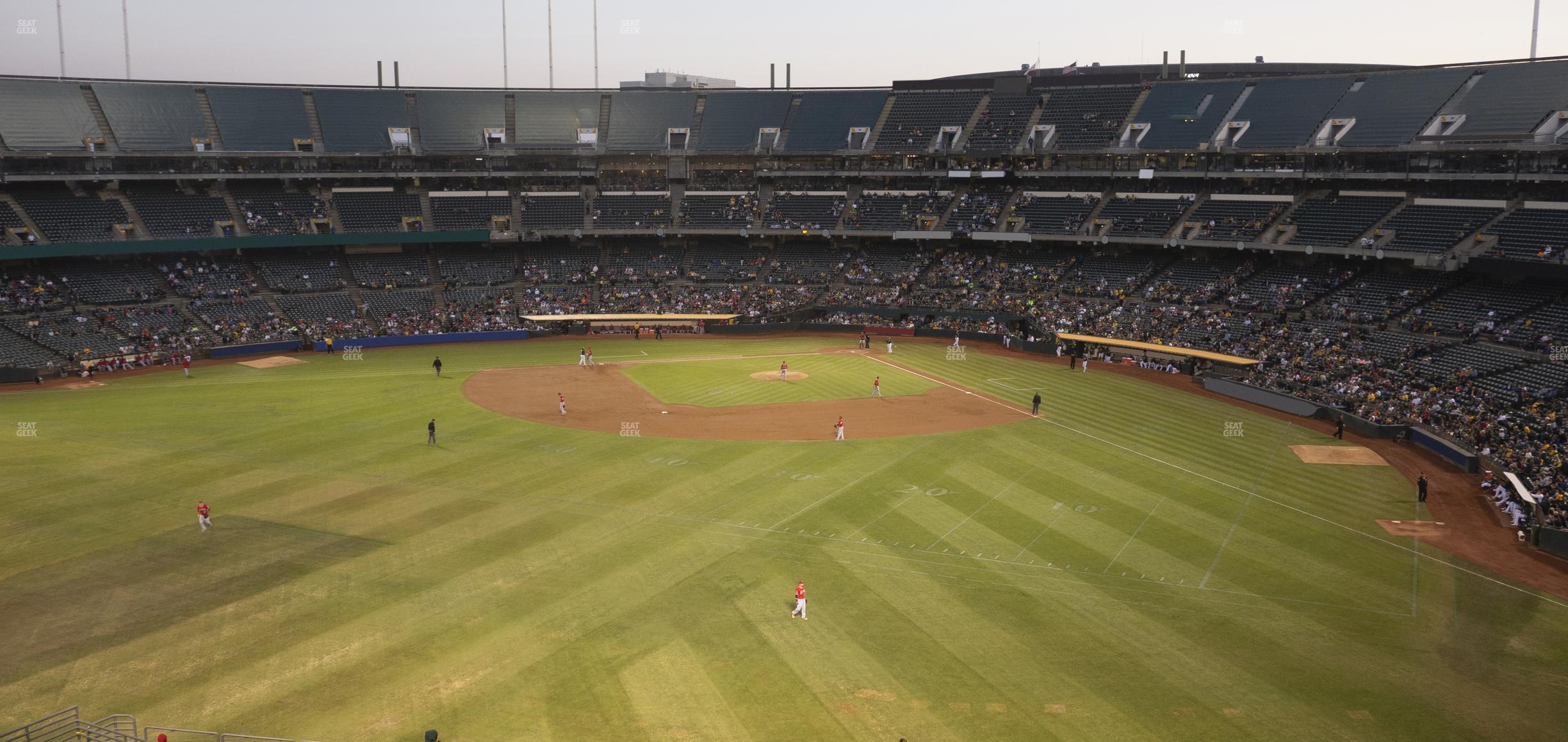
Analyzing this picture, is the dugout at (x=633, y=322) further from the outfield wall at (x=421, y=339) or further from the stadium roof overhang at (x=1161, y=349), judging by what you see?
the stadium roof overhang at (x=1161, y=349)

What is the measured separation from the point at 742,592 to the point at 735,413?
69.6ft

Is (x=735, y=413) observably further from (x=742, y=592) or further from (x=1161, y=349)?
(x=1161, y=349)

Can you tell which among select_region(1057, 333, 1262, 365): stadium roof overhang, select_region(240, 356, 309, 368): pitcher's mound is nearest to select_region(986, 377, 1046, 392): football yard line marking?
select_region(1057, 333, 1262, 365): stadium roof overhang

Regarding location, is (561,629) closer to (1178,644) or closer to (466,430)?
(1178,644)

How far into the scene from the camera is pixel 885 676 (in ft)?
70.8

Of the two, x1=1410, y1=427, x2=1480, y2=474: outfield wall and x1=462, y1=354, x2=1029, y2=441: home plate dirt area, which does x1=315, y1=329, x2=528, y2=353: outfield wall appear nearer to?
x1=462, y1=354, x2=1029, y2=441: home plate dirt area

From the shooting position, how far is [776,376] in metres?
56.8

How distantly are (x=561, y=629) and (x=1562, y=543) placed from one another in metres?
31.1

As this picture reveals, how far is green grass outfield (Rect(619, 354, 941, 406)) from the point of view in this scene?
50.8 metres

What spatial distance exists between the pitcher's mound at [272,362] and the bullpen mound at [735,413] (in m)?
14.9

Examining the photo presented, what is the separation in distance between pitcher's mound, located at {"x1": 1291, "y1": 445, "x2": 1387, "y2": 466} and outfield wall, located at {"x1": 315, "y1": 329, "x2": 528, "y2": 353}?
54602 millimetres

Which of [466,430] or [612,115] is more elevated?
[612,115]

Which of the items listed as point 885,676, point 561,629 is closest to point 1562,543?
point 885,676

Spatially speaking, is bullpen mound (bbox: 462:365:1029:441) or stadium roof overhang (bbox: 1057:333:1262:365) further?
stadium roof overhang (bbox: 1057:333:1262:365)
